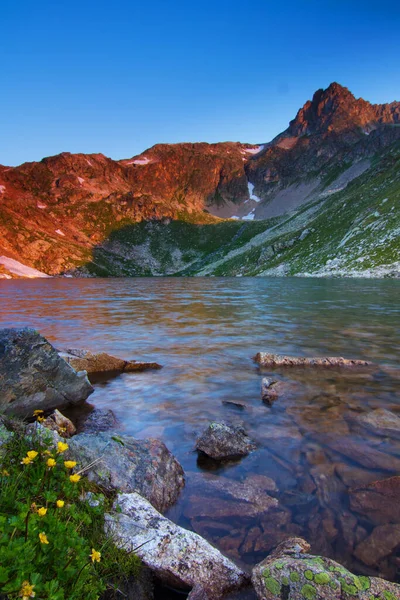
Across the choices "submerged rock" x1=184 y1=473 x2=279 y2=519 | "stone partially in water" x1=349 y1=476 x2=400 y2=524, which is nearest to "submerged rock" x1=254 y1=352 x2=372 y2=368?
"stone partially in water" x1=349 y1=476 x2=400 y2=524

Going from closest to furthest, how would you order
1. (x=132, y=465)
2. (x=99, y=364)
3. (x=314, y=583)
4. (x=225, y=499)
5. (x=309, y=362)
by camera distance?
(x=314, y=583), (x=132, y=465), (x=225, y=499), (x=99, y=364), (x=309, y=362)

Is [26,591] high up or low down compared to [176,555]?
up

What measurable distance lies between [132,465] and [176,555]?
2387 mm

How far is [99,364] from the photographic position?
54.0 feet

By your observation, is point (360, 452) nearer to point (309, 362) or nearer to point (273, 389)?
point (273, 389)

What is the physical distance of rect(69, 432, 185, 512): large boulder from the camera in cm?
631

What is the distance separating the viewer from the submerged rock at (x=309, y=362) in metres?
16.4

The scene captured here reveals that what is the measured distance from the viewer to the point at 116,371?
16.5 m

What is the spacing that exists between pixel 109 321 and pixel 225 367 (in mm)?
17933

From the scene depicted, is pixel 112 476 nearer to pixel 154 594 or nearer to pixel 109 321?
pixel 154 594

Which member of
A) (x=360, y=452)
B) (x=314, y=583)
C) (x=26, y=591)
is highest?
(x=26, y=591)

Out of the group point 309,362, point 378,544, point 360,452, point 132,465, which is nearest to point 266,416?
point 360,452

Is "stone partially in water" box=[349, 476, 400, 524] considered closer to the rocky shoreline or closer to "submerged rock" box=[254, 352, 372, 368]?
the rocky shoreline

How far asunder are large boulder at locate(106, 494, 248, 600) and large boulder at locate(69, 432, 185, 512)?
981 mm
